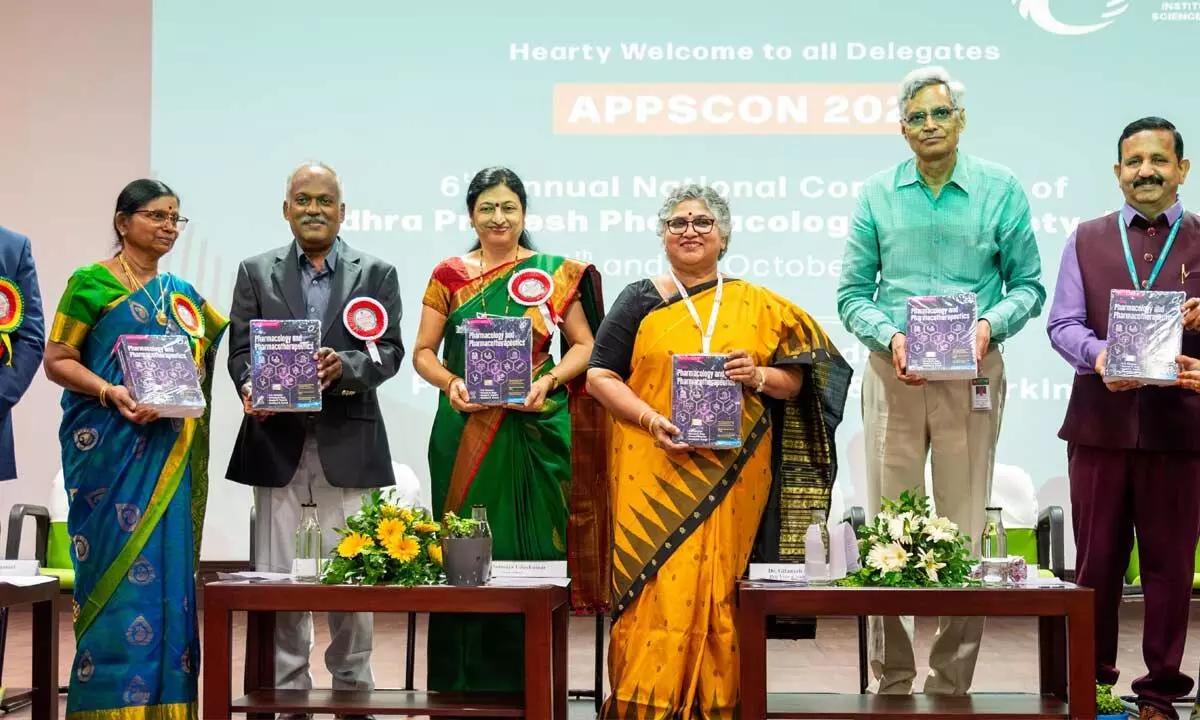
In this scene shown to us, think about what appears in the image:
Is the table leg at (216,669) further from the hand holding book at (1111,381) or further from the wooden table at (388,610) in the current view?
the hand holding book at (1111,381)

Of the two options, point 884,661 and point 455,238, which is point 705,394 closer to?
point 884,661

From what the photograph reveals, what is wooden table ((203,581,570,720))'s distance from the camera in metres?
3.22

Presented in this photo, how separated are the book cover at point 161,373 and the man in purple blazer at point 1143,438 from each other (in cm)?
250

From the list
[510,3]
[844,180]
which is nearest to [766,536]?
[844,180]

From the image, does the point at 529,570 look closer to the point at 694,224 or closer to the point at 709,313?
the point at 709,313

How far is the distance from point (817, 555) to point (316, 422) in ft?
4.96

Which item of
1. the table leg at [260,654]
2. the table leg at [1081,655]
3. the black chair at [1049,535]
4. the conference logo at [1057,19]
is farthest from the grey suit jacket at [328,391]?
the conference logo at [1057,19]

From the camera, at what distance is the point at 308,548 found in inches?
133

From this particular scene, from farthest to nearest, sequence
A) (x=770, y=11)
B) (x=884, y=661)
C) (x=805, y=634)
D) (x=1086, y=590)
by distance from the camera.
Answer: (x=770, y=11) → (x=884, y=661) → (x=805, y=634) → (x=1086, y=590)

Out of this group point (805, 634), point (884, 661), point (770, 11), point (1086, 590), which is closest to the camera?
point (1086, 590)

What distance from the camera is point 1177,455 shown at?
382 cm

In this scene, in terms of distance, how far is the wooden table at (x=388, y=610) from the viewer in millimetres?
3217

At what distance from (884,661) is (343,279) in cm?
194

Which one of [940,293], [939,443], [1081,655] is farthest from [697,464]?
[1081,655]
